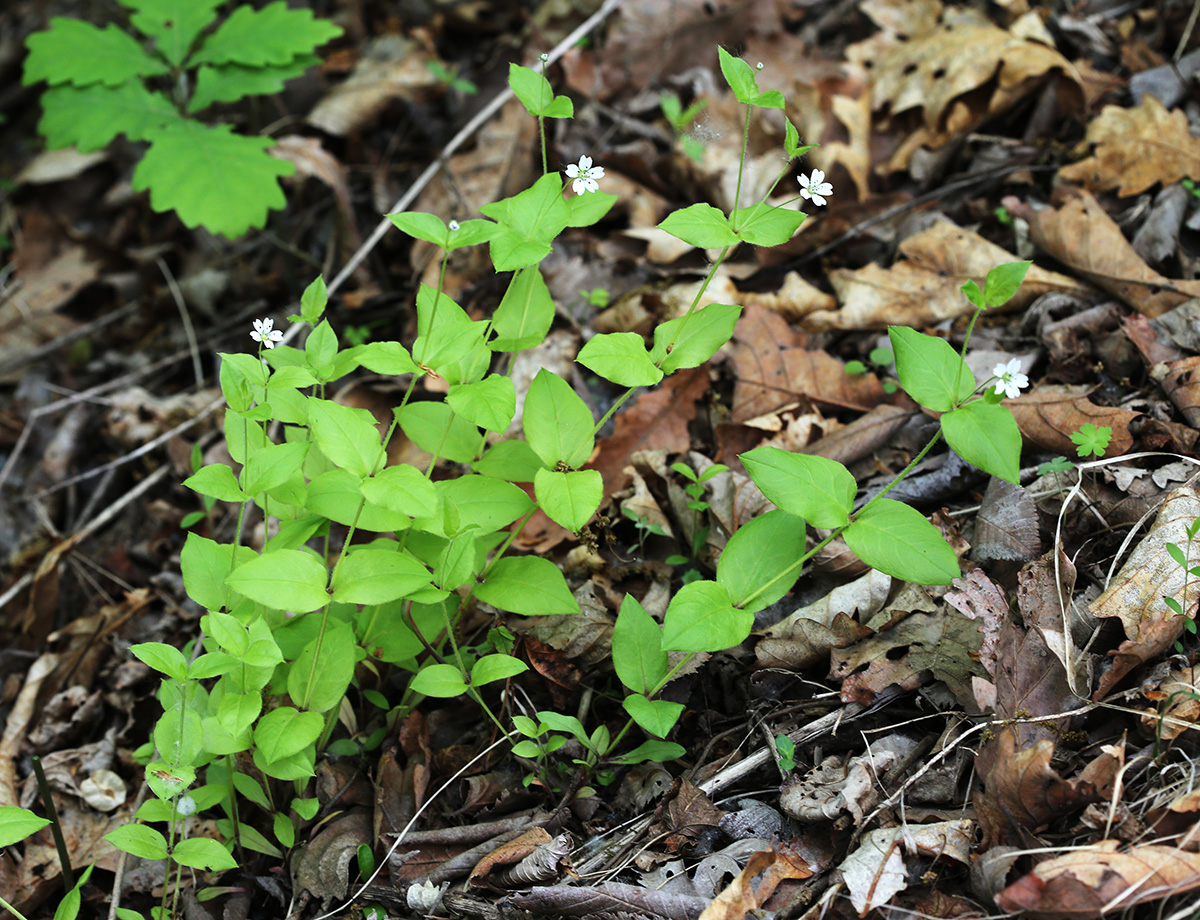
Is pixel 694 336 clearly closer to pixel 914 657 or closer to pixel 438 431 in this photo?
pixel 438 431

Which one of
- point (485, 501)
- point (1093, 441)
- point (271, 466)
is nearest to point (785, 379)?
point (1093, 441)

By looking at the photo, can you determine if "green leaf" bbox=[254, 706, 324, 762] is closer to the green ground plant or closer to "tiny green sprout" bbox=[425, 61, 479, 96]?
the green ground plant

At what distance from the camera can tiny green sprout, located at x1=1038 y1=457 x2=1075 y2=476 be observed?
86.9 inches

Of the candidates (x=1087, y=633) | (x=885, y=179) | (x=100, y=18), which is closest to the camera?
(x=1087, y=633)

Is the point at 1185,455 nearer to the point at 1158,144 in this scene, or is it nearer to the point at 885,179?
the point at 1158,144

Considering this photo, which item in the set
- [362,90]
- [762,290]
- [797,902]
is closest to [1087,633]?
[797,902]

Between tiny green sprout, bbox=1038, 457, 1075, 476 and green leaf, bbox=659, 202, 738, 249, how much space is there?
1097 millimetres

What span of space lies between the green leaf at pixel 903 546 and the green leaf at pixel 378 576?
927 mm

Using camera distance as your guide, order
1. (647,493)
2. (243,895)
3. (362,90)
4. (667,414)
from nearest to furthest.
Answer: (243,895)
(647,493)
(667,414)
(362,90)

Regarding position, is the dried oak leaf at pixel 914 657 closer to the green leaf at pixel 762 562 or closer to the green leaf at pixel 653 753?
the green leaf at pixel 762 562

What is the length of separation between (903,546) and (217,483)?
1.47 metres

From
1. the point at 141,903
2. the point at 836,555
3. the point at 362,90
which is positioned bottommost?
the point at 141,903

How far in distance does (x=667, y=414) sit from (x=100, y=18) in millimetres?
4569

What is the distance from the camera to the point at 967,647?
6.49 ft
